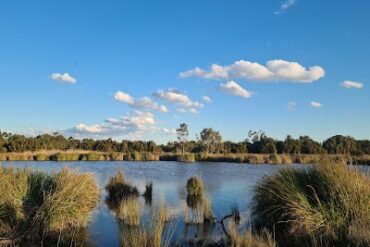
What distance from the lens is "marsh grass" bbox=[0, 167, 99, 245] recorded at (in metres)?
9.62

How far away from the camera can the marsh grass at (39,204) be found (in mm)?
9617

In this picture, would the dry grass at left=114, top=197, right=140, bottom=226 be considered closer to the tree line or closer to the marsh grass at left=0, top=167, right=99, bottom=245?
the marsh grass at left=0, top=167, right=99, bottom=245

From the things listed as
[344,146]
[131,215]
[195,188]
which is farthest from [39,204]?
[344,146]

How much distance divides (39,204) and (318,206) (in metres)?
6.72

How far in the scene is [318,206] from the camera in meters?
10.1

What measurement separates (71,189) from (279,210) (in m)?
5.41

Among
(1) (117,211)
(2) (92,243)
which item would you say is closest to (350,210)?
(2) (92,243)

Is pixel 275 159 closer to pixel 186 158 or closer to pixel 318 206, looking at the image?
pixel 186 158

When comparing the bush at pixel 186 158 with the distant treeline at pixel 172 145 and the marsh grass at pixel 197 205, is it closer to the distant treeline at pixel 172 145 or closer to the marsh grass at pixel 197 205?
the distant treeline at pixel 172 145

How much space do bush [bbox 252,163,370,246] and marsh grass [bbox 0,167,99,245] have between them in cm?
493

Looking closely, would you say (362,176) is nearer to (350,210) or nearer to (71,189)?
(350,210)

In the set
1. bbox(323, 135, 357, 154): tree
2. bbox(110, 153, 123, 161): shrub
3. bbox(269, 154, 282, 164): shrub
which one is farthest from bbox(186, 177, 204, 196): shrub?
bbox(110, 153, 123, 161): shrub

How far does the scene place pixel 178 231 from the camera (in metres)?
11.5

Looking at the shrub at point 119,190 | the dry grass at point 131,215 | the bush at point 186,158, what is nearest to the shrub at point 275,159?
the bush at point 186,158
